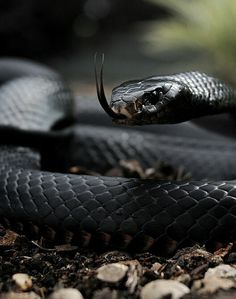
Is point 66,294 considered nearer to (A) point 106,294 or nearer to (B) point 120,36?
(A) point 106,294

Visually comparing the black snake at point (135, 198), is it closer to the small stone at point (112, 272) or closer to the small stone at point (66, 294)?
the small stone at point (112, 272)

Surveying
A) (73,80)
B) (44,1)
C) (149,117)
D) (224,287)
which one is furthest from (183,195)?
(44,1)

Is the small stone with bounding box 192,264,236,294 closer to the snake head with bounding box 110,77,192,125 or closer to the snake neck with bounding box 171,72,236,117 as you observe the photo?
the snake head with bounding box 110,77,192,125

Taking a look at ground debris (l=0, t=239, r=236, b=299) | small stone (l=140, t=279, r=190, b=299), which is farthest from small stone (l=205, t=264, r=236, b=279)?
small stone (l=140, t=279, r=190, b=299)

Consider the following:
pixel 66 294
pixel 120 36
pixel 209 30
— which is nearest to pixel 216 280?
pixel 66 294

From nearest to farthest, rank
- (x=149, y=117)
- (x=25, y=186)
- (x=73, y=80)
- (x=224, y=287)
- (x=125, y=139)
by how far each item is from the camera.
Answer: (x=224, y=287)
(x=149, y=117)
(x=25, y=186)
(x=125, y=139)
(x=73, y=80)

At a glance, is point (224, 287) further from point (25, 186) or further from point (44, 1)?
point (44, 1)
